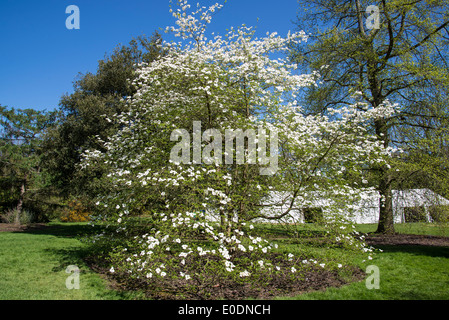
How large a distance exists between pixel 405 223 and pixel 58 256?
476 inches

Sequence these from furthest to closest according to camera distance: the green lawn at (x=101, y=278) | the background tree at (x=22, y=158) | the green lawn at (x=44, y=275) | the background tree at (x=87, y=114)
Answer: the background tree at (x=22, y=158)
the background tree at (x=87, y=114)
the green lawn at (x=101, y=278)
the green lawn at (x=44, y=275)

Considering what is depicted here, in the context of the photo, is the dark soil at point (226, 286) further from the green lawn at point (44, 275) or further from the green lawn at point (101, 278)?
the green lawn at point (44, 275)

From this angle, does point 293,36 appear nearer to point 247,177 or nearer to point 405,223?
point 247,177

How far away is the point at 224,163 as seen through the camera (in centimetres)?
657

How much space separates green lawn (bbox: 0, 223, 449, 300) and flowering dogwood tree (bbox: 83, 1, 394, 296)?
0.70m

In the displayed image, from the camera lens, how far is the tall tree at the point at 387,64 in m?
11.0

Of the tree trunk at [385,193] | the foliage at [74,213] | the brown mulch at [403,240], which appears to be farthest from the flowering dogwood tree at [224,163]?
the foliage at [74,213]

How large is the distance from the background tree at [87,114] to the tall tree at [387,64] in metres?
8.20

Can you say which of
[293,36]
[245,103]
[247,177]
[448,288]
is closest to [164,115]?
[245,103]

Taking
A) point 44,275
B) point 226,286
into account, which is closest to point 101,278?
point 44,275

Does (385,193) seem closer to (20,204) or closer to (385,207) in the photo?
(385,207)

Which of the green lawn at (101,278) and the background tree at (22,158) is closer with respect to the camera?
the green lawn at (101,278)

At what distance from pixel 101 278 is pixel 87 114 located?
9.82 metres
